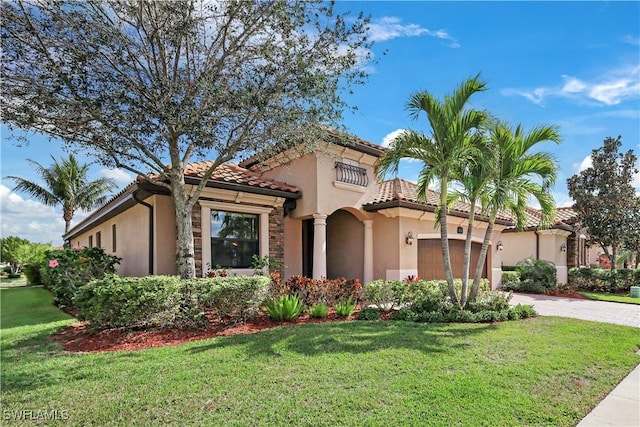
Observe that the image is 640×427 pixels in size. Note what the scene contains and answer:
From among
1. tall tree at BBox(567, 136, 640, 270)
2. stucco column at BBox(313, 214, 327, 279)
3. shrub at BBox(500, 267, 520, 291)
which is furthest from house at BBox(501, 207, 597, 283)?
stucco column at BBox(313, 214, 327, 279)

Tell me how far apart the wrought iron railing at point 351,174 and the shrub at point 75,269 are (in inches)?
319

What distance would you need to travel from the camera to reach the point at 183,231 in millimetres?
8805

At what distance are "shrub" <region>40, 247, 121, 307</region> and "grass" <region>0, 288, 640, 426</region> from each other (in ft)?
7.88

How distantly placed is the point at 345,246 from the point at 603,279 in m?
17.0

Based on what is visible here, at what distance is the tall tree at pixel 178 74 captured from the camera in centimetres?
714

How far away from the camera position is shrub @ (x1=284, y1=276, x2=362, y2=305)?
10.2 m

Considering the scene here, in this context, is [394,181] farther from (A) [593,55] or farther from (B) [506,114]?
(A) [593,55]

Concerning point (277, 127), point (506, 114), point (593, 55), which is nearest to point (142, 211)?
point (277, 127)

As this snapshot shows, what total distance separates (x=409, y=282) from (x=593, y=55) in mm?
8908

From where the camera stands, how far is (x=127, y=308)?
730 centimetres

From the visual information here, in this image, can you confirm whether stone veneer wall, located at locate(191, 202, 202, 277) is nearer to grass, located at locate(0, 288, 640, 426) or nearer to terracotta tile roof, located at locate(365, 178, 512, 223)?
grass, located at locate(0, 288, 640, 426)

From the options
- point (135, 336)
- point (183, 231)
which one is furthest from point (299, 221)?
point (135, 336)

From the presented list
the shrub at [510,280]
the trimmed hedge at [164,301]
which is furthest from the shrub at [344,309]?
the shrub at [510,280]

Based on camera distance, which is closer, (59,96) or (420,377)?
(420,377)
